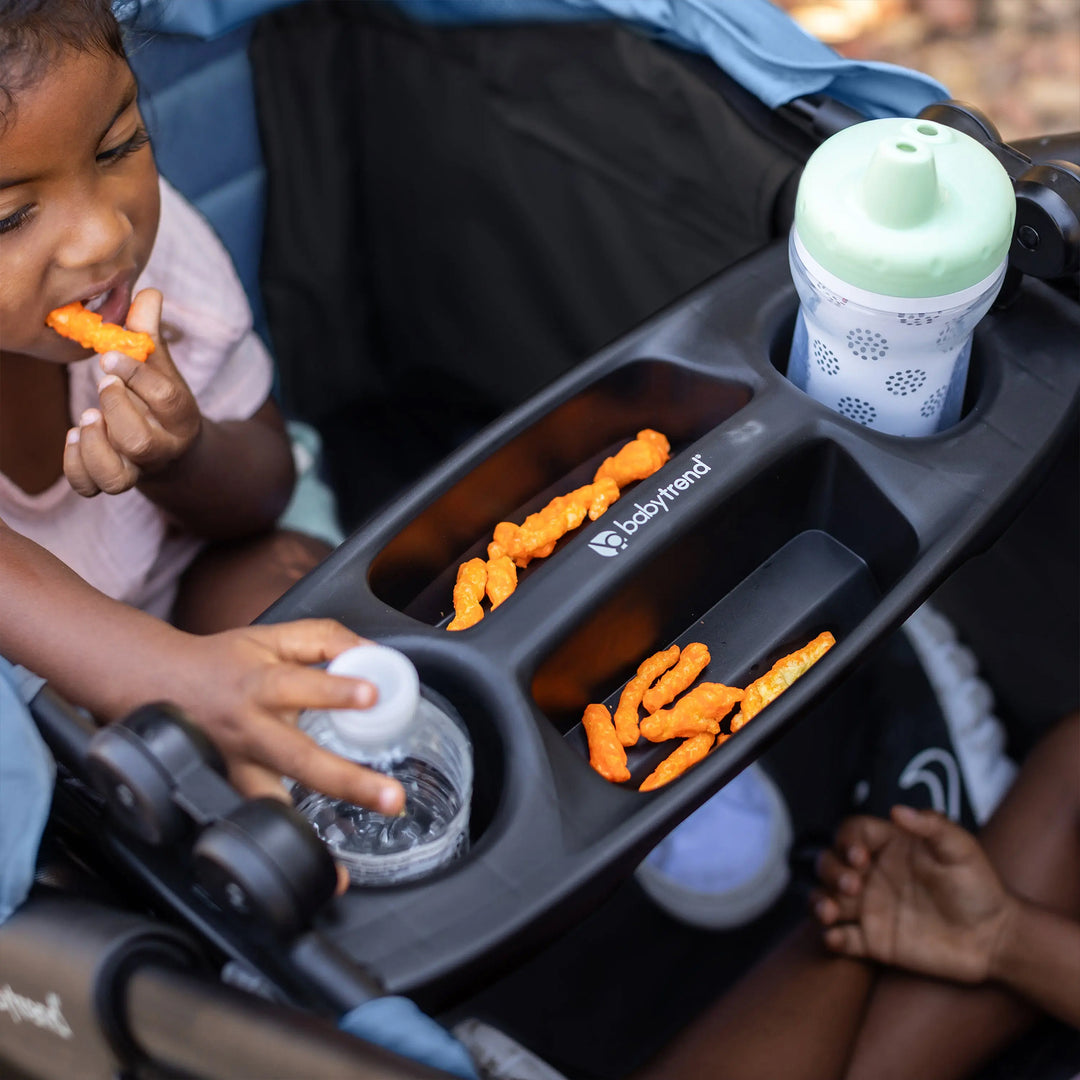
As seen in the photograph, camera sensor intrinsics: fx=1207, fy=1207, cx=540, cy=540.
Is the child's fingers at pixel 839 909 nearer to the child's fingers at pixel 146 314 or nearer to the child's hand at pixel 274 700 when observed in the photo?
the child's hand at pixel 274 700

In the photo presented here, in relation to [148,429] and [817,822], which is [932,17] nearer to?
[817,822]

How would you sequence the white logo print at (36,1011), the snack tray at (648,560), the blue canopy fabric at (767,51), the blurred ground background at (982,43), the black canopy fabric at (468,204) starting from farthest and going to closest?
1. the blurred ground background at (982,43)
2. the black canopy fabric at (468,204)
3. the blue canopy fabric at (767,51)
4. the snack tray at (648,560)
5. the white logo print at (36,1011)

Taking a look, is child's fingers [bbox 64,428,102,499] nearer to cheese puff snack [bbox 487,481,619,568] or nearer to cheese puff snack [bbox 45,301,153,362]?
cheese puff snack [bbox 45,301,153,362]

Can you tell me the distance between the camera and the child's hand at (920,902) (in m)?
0.82

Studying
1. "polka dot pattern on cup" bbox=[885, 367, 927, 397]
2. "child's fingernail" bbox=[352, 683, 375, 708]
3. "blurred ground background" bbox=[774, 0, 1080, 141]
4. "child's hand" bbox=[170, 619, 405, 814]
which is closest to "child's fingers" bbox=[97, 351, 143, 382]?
"child's hand" bbox=[170, 619, 405, 814]

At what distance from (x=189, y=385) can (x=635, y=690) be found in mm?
449

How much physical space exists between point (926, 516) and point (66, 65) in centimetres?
51

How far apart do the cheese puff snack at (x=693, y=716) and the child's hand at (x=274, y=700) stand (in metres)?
0.18

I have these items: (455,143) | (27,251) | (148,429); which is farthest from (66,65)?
(455,143)

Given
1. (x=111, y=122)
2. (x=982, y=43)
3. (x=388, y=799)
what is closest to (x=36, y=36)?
(x=111, y=122)

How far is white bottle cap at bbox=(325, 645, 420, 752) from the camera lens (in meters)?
0.49

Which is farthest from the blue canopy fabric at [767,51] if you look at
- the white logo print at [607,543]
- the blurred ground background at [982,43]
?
the blurred ground background at [982,43]

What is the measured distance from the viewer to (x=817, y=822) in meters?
1.01

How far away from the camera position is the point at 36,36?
61 cm
